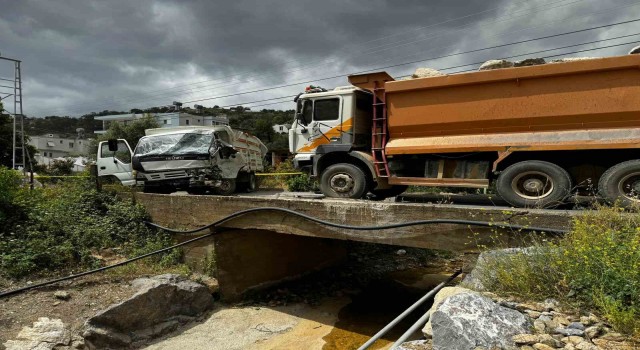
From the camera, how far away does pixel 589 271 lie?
139 inches

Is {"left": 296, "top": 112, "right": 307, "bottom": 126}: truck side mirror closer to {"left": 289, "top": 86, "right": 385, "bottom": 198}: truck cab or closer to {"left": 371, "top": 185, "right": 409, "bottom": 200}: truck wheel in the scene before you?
{"left": 289, "top": 86, "right": 385, "bottom": 198}: truck cab

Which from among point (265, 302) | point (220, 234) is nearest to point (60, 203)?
point (220, 234)

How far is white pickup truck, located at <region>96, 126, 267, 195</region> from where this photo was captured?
1117cm

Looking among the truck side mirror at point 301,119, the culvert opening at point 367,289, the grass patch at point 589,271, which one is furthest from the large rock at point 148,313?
the grass patch at point 589,271

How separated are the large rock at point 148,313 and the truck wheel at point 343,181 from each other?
12.1 ft

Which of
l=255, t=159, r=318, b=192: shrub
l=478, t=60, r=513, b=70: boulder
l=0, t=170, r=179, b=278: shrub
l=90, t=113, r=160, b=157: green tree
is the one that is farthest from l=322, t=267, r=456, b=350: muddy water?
l=90, t=113, r=160, b=157: green tree

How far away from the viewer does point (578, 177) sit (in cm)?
646

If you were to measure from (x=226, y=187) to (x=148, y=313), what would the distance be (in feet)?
15.8

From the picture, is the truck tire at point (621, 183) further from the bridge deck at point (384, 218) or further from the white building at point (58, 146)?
the white building at point (58, 146)

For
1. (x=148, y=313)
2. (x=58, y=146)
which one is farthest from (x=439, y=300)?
(x=58, y=146)

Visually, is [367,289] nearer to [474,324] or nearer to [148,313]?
[148,313]

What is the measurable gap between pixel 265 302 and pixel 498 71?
23.9 ft

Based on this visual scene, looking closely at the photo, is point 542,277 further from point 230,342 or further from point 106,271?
point 106,271

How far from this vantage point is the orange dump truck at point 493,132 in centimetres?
591
